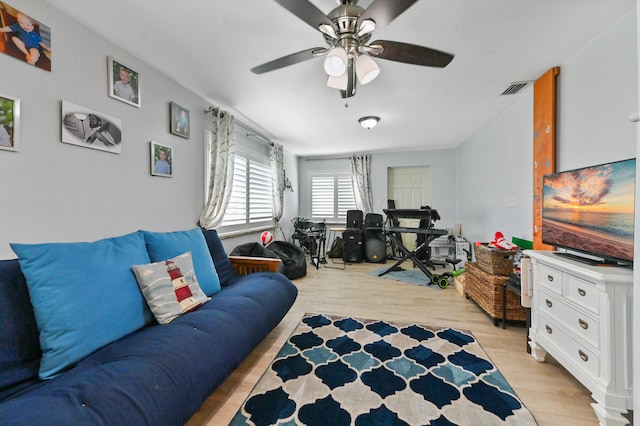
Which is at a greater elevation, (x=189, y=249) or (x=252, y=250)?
(x=189, y=249)

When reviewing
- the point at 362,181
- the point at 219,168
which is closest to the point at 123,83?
the point at 219,168

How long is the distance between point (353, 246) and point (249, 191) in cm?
242

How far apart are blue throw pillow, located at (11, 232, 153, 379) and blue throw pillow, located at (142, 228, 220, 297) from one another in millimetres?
338

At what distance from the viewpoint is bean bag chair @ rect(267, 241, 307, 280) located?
3949 millimetres

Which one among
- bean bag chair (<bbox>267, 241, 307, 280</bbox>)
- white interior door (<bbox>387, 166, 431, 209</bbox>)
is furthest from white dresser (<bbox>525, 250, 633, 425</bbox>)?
white interior door (<bbox>387, 166, 431, 209</bbox>)

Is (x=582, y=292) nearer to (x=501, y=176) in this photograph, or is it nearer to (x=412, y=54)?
(x=412, y=54)

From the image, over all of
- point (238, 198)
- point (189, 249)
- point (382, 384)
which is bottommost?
point (382, 384)

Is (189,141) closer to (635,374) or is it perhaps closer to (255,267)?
(255,267)

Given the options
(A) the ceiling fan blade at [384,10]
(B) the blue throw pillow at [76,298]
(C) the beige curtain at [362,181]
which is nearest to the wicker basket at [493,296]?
(A) the ceiling fan blade at [384,10]

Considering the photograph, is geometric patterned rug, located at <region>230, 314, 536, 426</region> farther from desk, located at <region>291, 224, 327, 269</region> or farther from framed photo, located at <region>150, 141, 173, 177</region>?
desk, located at <region>291, 224, 327, 269</region>

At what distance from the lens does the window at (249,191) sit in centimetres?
374

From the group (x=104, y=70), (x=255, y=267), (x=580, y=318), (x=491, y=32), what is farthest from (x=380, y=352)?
(x=104, y=70)

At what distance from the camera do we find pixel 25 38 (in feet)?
4.93

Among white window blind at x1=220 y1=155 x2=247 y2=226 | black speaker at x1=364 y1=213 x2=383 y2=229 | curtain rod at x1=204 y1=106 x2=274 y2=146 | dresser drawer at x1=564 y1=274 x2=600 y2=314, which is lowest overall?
dresser drawer at x1=564 y1=274 x2=600 y2=314
